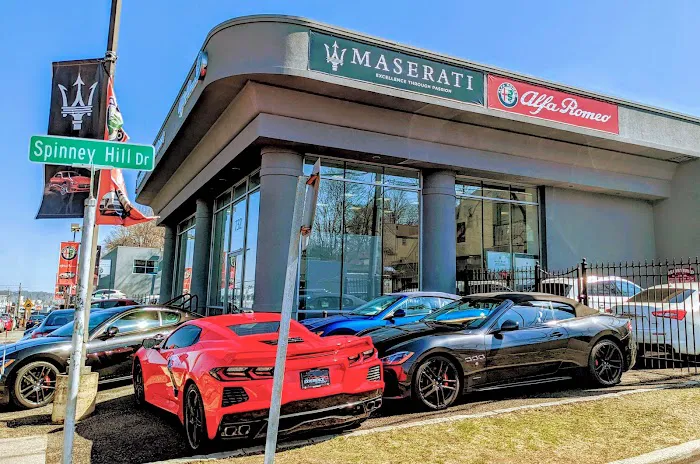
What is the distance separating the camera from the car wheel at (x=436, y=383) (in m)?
6.74

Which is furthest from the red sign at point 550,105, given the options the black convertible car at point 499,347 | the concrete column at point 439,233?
the black convertible car at point 499,347

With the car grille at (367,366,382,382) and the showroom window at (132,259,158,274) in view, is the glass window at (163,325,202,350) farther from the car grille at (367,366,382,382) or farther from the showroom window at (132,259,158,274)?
the showroom window at (132,259,158,274)

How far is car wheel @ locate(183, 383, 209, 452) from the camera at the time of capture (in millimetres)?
5203

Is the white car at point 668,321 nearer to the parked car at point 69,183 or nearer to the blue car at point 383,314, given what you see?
the blue car at point 383,314

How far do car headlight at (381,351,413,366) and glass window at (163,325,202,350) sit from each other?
94.8 inches

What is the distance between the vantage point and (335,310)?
591 inches

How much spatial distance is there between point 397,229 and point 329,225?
88.3 inches

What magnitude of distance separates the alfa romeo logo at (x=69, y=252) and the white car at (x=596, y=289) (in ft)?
81.8

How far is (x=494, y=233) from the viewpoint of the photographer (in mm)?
18594

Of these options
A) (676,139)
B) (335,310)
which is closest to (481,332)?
(335,310)

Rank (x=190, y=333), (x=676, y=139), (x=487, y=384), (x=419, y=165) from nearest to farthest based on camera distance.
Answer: (x=190, y=333), (x=487, y=384), (x=419, y=165), (x=676, y=139)

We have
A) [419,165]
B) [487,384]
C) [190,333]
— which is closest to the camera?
[190,333]

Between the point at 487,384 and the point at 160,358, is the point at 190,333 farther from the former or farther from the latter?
the point at 487,384

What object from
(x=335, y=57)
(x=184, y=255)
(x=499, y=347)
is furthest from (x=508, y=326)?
(x=184, y=255)
